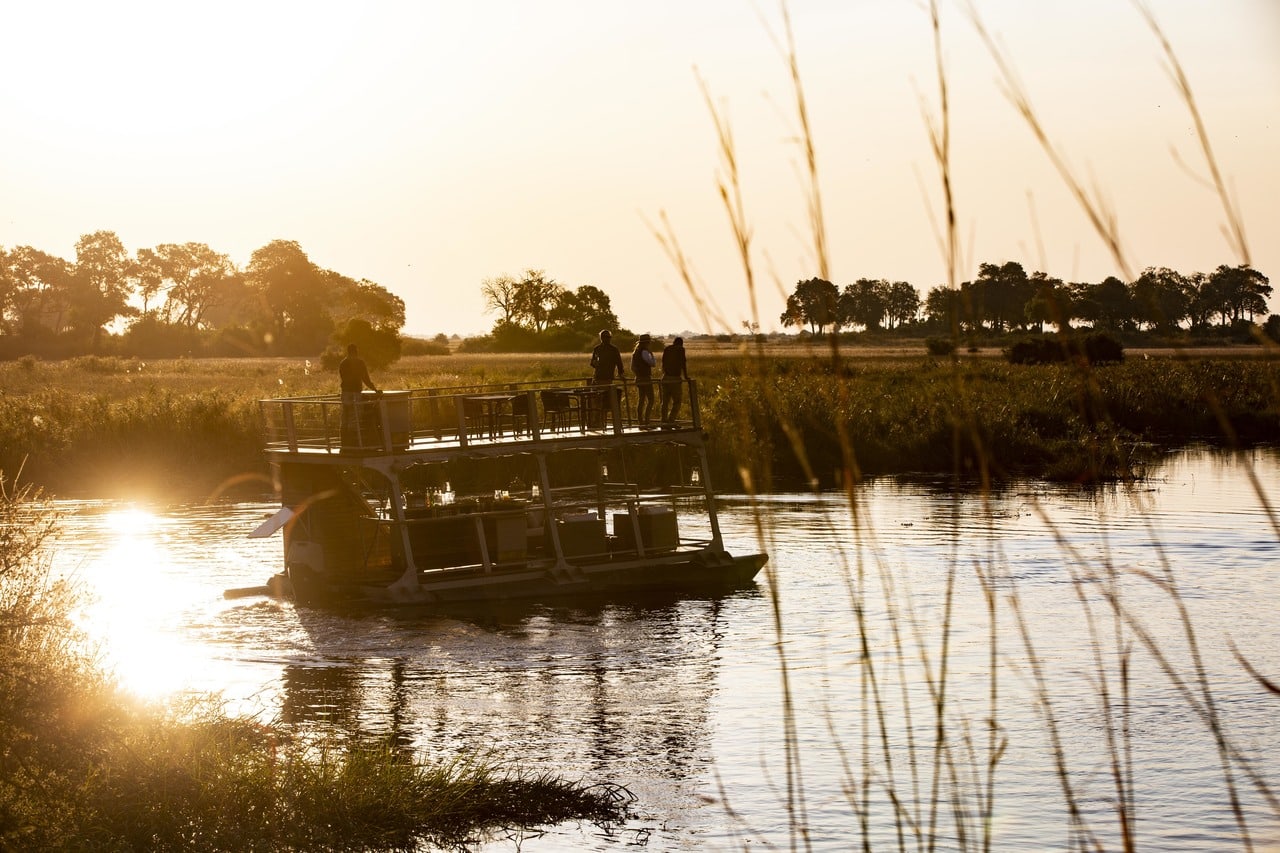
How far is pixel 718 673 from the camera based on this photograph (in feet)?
73.3

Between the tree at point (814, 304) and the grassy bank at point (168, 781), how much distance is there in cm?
813

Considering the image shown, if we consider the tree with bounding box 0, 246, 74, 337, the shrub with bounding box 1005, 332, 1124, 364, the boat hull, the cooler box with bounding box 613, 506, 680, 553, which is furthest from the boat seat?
the tree with bounding box 0, 246, 74, 337

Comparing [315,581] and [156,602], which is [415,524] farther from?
[156,602]

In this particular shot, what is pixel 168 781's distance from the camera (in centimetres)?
1162

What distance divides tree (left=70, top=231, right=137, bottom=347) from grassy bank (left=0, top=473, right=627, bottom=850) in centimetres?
15222

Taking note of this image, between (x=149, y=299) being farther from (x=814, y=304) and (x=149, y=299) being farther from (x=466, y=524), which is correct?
(x=814, y=304)

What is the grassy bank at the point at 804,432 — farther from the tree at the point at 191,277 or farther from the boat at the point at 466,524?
the tree at the point at 191,277

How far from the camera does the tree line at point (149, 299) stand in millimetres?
146125

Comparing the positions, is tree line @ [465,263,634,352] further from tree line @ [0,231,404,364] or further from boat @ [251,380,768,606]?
boat @ [251,380,768,606]

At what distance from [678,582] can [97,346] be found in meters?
132

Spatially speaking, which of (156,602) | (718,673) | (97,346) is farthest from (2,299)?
(718,673)

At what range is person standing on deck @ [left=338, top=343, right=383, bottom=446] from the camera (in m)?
26.0

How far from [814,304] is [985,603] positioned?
86.2 ft

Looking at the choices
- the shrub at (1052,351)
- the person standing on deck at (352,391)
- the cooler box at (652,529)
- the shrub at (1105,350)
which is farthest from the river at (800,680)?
the shrub at (1052,351)
